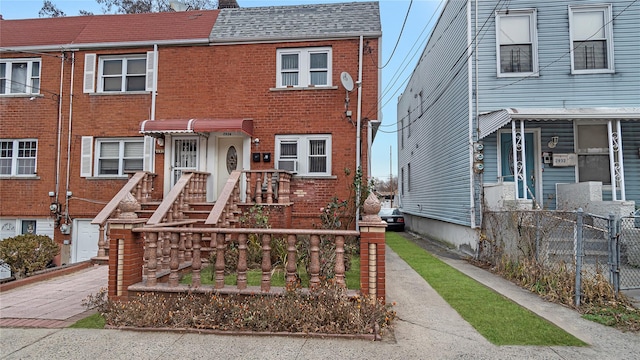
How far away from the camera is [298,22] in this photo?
1090cm

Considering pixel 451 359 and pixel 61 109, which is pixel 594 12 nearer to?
pixel 451 359

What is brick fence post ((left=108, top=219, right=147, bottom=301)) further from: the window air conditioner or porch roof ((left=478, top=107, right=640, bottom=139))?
porch roof ((left=478, top=107, right=640, bottom=139))

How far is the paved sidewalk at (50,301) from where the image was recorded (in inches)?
197

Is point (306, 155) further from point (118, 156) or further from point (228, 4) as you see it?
point (228, 4)

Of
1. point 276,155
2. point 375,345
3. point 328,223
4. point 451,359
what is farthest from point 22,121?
point 451,359

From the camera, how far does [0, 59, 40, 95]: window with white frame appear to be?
11.5 meters

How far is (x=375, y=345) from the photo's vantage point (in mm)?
4180

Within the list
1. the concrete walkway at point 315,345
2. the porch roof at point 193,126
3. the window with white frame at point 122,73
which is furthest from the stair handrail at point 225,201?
the window with white frame at point 122,73

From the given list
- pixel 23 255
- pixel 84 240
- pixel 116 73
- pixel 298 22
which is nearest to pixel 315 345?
pixel 23 255

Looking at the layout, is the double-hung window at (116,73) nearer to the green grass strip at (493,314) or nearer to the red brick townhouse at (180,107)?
the red brick townhouse at (180,107)

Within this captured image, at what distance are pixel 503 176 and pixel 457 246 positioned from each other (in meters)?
2.82

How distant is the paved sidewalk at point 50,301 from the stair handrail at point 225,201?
230cm

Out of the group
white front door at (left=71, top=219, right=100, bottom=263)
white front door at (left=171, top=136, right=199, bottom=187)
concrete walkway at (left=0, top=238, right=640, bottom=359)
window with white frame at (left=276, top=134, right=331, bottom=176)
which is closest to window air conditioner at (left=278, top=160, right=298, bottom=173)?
window with white frame at (left=276, top=134, right=331, bottom=176)

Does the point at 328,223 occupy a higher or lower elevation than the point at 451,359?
higher
